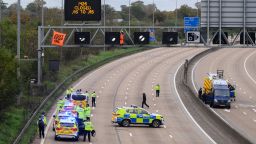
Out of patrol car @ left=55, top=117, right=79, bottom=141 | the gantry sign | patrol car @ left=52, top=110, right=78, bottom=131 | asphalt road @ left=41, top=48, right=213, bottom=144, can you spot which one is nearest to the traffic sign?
asphalt road @ left=41, top=48, right=213, bottom=144

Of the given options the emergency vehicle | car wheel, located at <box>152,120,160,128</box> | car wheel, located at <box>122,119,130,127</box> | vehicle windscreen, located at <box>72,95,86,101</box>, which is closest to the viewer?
car wheel, located at <box>122,119,130,127</box>

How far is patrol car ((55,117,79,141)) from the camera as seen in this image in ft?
138

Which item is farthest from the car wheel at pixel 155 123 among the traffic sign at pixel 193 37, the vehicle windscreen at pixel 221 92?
the vehicle windscreen at pixel 221 92

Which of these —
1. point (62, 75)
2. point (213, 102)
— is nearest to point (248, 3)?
point (213, 102)

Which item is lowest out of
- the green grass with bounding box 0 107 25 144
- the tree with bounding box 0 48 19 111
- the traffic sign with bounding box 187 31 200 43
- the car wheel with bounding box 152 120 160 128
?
the car wheel with bounding box 152 120 160 128

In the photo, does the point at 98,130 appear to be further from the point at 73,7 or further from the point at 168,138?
the point at 73,7

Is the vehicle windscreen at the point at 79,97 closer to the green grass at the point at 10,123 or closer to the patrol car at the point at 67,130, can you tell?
the green grass at the point at 10,123

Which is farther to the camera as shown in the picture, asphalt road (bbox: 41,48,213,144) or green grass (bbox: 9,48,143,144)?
asphalt road (bbox: 41,48,213,144)

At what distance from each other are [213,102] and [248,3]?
927 cm

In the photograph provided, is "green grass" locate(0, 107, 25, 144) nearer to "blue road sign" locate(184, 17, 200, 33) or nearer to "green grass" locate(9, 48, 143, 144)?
"green grass" locate(9, 48, 143, 144)

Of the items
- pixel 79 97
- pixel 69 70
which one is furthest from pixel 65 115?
pixel 69 70

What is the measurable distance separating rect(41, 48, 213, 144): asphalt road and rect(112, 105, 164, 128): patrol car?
0.44 meters

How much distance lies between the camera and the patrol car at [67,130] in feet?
138

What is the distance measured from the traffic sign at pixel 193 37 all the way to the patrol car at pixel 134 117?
12.5 m
